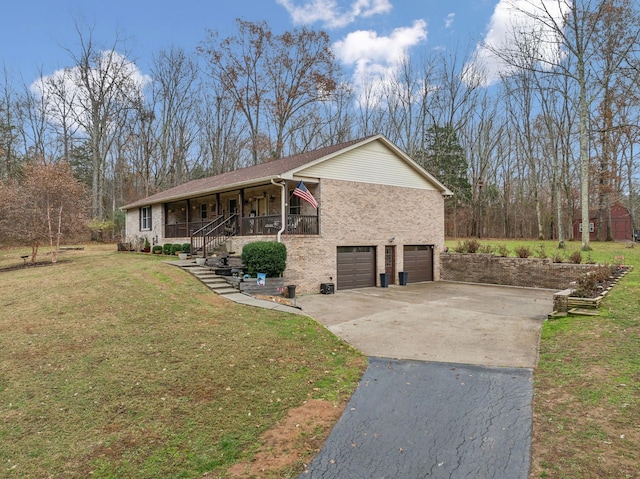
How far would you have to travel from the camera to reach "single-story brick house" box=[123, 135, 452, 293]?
14047 mm

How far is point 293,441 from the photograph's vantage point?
12.5 ft

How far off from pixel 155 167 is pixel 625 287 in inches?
1458

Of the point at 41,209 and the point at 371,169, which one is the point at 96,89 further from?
the point at 371,169

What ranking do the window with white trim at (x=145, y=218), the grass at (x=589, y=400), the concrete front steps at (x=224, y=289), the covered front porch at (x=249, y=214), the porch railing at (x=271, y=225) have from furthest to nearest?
the window with white trim at (x=145, y=218) < the covered front porch at (x=249, y=214) < the porch railing at (x=271, y=225) < the concrete front steps at (x=224, y=289) < the grass at (x=589, y=400)

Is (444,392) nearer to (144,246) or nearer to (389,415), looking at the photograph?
(389,415)

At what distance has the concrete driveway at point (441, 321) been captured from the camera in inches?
258

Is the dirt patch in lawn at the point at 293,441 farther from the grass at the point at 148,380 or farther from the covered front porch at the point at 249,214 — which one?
the covered front porch at the point at 249,214

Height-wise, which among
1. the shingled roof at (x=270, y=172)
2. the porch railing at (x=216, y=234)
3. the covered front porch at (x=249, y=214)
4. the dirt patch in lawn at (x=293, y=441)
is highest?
the shingled roof at (x=270, y=172)

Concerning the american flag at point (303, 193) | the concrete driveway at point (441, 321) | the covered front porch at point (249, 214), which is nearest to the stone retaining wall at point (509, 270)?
the concrete driveway at point (441, 321)

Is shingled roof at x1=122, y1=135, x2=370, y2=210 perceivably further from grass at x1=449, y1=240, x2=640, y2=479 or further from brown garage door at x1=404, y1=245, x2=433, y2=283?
grass at x1=449, y1=240, x2=640, y2=479

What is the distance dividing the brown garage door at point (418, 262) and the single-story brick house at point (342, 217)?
0.16ft

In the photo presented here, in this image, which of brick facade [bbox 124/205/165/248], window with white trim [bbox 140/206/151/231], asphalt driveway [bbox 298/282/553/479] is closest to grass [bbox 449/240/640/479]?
asphalt driveway [bbox 298/282/553/479]

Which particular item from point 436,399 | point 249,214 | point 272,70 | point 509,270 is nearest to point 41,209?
point 249,214

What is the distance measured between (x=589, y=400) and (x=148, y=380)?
18.2 feet
